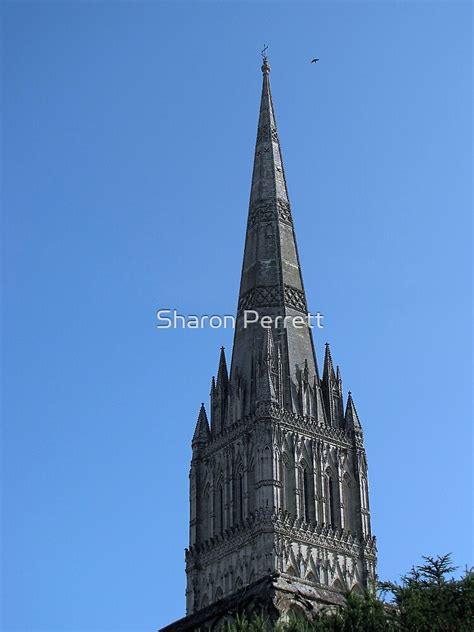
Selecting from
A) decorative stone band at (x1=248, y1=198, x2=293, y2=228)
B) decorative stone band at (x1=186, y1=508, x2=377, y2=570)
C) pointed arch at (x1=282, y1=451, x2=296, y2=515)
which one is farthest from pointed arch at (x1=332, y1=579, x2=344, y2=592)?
decorative stone band at (x1=248, y1=198, x2=293, y2=228)

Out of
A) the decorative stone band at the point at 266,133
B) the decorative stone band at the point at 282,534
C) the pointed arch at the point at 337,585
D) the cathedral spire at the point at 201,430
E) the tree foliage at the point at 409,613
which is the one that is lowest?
the tree foliage at the point at 409,613

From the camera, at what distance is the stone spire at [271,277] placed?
75.4m

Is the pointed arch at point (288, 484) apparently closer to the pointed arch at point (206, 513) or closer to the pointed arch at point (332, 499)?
the pointed arch at point (332, 499)

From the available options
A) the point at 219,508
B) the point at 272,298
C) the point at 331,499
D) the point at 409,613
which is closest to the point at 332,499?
the point at 331,499

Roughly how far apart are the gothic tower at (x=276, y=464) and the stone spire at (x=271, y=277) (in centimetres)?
9

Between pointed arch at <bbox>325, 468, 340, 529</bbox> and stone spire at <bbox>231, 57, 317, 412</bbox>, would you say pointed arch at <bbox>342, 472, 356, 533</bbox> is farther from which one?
stone spire at <bbox>231, 57, 317, 412</bbox>

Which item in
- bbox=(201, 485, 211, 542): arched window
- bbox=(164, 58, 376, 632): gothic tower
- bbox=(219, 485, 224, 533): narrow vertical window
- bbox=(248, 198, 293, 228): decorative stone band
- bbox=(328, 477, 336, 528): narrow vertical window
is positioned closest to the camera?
bbox=(164, 58, 376, 632): gothic tower

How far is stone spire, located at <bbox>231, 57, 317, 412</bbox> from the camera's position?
247 ft

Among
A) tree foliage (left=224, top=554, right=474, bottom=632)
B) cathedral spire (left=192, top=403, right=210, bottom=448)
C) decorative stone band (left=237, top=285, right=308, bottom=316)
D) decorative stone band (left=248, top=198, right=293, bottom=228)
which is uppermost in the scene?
decorative stone band (left=248, top=198, right=293, bottom=228)

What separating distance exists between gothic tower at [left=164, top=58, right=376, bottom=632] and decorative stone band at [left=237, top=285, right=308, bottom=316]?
0.21 feet

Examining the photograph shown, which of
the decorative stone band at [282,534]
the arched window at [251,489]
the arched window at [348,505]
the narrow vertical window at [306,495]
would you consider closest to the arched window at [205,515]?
the decorative stone band at [282,534]

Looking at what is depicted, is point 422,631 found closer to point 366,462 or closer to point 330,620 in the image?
point 330,620

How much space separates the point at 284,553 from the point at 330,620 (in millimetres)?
34675

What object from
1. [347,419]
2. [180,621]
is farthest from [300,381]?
[180,621]
